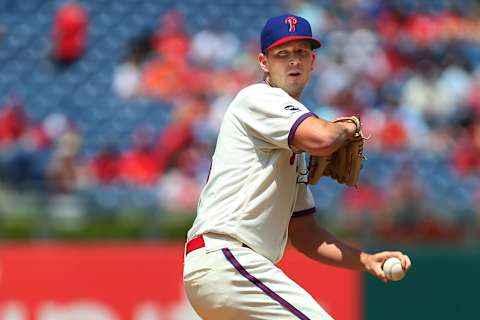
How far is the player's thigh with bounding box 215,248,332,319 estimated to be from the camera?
143 inches

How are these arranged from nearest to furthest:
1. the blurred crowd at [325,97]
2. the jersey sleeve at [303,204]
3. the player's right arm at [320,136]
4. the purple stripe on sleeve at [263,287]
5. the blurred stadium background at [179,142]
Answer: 1. the player's right arm at [320,136]
2. the purple stripe on sleeve at [263,287]
3. the jersey sleeve at [303,204]
4. the blurred stadium background at [179,142]
5. the blurred crowd at [325,97]

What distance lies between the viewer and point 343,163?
3.85m

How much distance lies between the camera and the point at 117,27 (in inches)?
493

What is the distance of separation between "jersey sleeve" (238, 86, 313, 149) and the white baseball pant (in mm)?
426

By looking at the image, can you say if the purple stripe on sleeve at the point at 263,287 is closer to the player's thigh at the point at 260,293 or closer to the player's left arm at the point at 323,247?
the player's thigh at the point at 260,293

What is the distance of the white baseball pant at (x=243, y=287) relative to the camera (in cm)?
364

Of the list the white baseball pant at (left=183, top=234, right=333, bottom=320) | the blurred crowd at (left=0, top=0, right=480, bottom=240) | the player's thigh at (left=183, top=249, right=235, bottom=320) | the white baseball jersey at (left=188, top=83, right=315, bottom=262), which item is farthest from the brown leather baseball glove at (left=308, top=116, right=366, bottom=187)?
the blurred crowd at (left=0, top=0, right=480, bottom=240)

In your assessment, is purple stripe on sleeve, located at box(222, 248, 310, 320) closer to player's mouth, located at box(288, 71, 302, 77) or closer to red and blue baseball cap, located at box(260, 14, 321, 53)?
player's mouth, located at box(288, 71, 302, 77)

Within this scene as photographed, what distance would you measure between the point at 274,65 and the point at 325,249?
2.75 feet

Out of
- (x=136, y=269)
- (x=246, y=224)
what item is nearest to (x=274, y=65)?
(x=246, y=224)

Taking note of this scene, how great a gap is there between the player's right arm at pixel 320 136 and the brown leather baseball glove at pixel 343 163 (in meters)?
0.16

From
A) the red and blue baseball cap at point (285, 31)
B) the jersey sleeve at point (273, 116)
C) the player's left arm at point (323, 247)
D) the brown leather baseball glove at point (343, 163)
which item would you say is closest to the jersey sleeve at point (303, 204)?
the player's left arm at point (323, 247)

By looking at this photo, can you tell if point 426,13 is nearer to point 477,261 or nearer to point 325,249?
point 477,261

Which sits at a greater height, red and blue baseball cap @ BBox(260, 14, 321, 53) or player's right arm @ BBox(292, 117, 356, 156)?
red and blue baseball cap @ BBox(260, 14, 321, 53)
